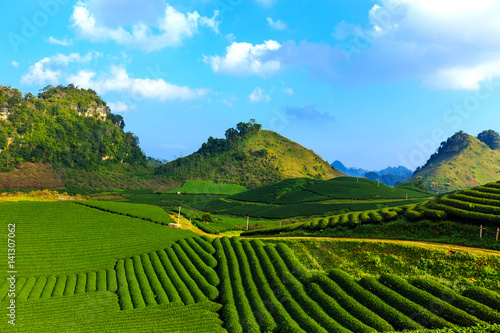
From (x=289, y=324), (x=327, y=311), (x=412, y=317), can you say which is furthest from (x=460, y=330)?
(x=289, y=324)

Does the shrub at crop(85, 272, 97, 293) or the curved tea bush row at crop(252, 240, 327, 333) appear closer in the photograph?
the curved tea bush row at crop(252, 240, 327, 333)

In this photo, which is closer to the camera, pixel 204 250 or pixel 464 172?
pixel 204 250

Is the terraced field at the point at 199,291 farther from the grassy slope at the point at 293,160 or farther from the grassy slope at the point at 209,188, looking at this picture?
the grassy slope at the point at 293,160

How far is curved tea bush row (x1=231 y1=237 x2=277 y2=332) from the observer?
66.9 feet

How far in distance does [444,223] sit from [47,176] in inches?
6269

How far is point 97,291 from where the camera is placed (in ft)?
93.4

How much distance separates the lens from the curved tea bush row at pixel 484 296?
17391mm

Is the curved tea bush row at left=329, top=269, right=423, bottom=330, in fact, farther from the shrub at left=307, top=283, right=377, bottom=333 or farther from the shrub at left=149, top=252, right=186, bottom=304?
the shrub at left=149, top=252, right=186, bottom=304

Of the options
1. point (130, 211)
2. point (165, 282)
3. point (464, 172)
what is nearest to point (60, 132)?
point (130, 211)

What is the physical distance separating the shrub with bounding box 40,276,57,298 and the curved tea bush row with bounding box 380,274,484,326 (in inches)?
1134

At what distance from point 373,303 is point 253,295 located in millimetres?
9234

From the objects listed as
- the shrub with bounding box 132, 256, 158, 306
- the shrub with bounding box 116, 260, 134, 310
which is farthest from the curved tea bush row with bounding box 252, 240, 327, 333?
the shrub with bounding box 116, 260, 134, 310

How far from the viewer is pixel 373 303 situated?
19688 mm

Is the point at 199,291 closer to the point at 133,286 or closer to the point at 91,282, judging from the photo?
the point at 133,286
